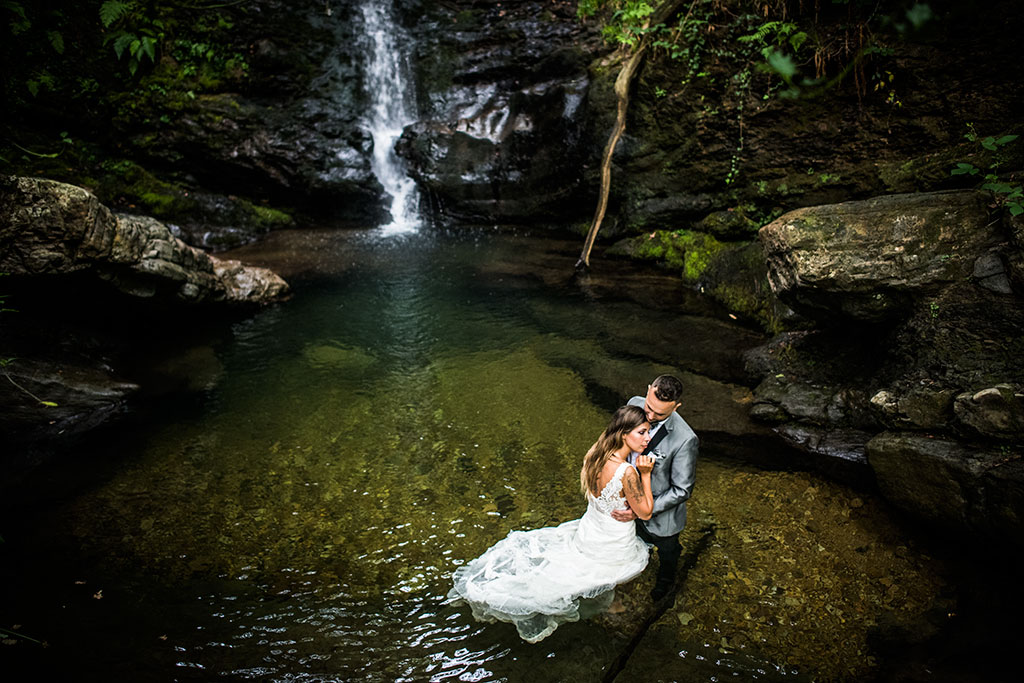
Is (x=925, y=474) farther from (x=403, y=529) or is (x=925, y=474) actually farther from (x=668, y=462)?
(x=403, y=529)

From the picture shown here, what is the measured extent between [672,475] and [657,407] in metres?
0.46

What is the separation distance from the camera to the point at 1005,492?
3408 mm

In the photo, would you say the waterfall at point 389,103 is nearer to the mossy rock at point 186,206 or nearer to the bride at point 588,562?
the mossy rock at point 186,206

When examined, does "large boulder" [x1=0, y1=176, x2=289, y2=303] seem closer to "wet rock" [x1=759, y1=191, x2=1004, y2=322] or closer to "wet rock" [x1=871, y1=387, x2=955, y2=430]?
"wet rock" [x1=759, y1=191, x2=1004, y2=322]

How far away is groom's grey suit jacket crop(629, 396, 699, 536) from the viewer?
3.21 meters

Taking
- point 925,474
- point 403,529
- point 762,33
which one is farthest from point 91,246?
point 762,33

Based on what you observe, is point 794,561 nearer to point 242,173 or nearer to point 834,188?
point 834,188

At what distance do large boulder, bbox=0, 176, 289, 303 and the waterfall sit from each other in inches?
271

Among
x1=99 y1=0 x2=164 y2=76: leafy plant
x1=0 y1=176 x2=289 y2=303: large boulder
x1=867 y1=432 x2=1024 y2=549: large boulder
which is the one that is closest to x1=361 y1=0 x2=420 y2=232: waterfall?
x1=99 y1=0 x2=164 y2=76: leafy plant

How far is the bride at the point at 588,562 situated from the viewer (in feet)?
10.2

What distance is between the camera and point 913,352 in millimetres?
4617

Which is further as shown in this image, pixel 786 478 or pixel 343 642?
pixel 786 478

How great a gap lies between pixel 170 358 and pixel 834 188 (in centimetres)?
1030

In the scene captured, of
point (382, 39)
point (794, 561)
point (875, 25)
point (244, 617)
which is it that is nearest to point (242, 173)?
point (382, 39)
